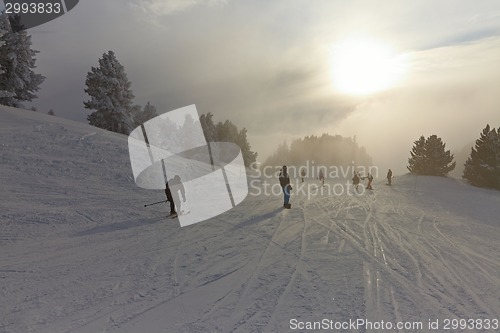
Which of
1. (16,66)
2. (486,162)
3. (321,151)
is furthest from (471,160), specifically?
(321,151)

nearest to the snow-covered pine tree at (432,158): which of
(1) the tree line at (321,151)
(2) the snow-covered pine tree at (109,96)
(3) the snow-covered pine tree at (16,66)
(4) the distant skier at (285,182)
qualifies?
(4) the distant skier at (285,182)

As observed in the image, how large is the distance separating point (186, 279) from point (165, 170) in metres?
17.5

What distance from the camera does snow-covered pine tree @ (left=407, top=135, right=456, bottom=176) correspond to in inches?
1708

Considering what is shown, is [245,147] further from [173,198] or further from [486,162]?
[173,198]

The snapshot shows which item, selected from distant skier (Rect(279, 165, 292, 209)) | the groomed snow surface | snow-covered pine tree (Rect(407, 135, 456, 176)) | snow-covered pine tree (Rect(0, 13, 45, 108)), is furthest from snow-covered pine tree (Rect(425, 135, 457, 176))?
snow-covered pine tree (Rect(0, 13, 45, 108))

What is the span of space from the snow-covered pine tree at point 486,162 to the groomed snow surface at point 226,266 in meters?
28.7

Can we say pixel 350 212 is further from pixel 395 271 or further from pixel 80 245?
pixel 80 245

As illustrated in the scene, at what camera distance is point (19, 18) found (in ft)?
128

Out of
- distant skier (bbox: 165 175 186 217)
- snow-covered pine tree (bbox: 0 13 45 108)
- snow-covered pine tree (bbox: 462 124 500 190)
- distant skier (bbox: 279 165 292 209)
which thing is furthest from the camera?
snow-covered pine tree (bbox: 462 124 500 190)

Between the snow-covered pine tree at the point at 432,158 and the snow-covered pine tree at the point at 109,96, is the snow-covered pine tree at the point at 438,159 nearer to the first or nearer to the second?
the snow-covered pine tree at the point at 432,158

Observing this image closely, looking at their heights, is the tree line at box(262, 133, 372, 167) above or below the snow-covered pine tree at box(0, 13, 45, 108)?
below

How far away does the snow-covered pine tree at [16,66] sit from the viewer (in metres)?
35.7

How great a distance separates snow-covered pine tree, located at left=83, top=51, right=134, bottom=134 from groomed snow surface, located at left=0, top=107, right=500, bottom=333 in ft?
86.0

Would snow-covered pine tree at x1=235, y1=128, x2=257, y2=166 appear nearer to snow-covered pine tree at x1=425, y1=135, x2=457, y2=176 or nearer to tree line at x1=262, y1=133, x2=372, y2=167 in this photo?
snow-covered pine tree at x1=425, y1=135, x2=457, y2=176
